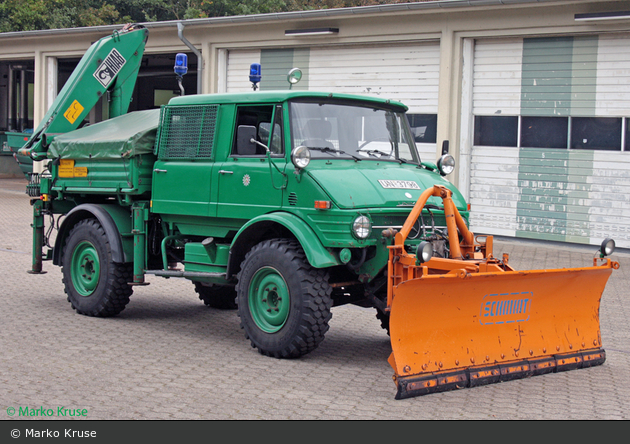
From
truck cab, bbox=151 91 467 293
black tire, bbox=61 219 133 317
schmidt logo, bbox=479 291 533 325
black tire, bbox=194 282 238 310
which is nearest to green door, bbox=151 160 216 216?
truck cab, bbox=151 91 467 293

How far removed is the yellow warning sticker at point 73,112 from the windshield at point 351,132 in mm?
3844

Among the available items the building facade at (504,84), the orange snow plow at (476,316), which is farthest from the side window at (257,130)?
the building facade at (504,84)

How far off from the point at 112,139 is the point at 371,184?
3282 millimetres

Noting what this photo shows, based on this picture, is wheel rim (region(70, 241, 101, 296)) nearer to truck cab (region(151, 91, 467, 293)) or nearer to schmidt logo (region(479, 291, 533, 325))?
truck cab (region(151, 91, 467, 293))

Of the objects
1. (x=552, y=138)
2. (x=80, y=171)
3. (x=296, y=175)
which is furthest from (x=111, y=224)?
(x=552, y=138)

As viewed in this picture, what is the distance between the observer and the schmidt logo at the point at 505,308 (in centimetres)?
655

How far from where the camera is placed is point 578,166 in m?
15.7

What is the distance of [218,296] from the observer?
9.75 metres

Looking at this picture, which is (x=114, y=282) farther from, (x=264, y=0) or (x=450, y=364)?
(x=264, y=0)

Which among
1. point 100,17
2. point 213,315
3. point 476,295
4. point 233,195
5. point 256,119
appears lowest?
point 213,315

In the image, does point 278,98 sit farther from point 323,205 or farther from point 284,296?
point 284,296

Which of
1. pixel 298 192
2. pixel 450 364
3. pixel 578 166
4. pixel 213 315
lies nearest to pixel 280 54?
pixel 578 166

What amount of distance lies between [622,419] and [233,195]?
401cm

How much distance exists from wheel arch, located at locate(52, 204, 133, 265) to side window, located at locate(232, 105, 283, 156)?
6.08 feet
